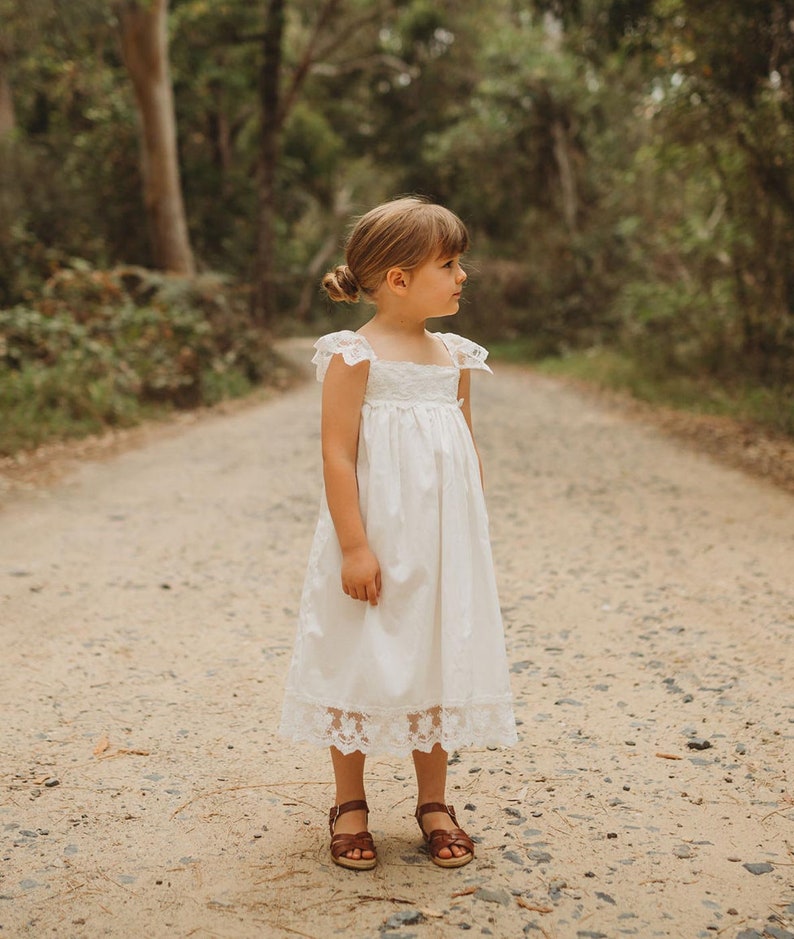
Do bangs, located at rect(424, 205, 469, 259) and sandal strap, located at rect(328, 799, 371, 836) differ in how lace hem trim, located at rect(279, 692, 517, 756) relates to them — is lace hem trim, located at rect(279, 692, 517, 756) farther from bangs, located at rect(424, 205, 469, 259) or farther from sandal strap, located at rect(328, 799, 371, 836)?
bangs, located at rect(424, 205, 469, 259)

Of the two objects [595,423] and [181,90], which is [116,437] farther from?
[181,90]

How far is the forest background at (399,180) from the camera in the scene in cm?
918

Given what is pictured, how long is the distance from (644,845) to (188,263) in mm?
12257

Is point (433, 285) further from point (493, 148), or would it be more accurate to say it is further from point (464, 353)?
point (493, 148)

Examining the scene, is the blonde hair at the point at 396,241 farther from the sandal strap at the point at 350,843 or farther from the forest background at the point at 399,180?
the sandal strap at the point at 350,843

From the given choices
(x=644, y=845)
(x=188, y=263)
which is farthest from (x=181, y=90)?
(x=644, y=845)

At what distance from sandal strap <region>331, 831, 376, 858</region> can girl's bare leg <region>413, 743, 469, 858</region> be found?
0.15m

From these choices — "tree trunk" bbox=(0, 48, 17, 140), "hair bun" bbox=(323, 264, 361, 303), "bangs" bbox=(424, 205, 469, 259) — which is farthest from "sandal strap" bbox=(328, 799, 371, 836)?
"tree trunk" bbox=(0, 48, 17, 140)

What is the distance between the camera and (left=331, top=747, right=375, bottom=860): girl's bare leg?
2373 millimetres

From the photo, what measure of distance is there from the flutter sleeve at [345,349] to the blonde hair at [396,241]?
0.10m

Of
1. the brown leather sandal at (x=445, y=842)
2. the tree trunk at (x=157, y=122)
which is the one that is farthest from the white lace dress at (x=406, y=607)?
the tree trunk at (x=157, y=122)

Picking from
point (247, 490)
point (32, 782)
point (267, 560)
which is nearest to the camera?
point (32, 782)

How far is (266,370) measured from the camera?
1405 centimetres

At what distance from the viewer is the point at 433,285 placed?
2352 mm
